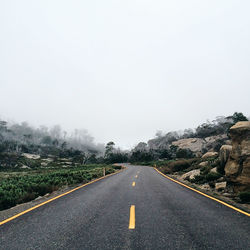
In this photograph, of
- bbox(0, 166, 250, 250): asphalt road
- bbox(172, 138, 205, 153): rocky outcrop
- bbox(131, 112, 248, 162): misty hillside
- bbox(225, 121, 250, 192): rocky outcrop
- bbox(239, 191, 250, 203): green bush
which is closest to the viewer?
bbox(0, 166, 250, 250): asphalt road

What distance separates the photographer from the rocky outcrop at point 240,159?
7.61m

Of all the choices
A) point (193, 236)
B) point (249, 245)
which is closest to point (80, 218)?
point (193, 236)

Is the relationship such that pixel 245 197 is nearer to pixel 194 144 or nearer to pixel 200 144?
pixel 200 144

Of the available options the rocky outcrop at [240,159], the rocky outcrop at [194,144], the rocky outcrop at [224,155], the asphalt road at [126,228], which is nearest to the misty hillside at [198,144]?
the rocky outcrop at [194,144]

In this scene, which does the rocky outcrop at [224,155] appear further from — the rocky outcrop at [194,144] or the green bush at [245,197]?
the rocky outcrop at [194,144]

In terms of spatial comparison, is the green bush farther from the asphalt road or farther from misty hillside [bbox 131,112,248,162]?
misty hillside [bbox 131,112,248,162]

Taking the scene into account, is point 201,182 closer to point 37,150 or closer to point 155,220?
point 155,220

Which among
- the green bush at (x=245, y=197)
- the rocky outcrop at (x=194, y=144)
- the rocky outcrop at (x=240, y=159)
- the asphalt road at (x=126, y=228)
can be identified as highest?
the rocky outcrop at (x=194, y=144)

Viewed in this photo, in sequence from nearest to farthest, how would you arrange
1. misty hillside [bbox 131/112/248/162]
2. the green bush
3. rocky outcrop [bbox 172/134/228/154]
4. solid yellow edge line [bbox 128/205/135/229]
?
solid yellow edge line [bbox 128/205/135/229] → the green bush → misty hillside [bbox 131/112/248/162] → rocky outcrop [bbox 172/134/228/154]

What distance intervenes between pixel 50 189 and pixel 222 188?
992 cm

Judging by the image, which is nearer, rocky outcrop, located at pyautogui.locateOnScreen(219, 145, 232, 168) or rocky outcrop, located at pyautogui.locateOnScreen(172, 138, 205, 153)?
rocky outcrop, located at pyautogui.locateOnScreen(219, 145, 232, 168)

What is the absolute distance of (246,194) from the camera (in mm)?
6402

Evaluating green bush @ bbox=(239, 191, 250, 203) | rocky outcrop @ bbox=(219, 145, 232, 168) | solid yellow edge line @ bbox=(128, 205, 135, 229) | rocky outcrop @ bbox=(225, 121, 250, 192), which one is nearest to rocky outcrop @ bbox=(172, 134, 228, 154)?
rocky outcrop @ bbox=(219, 145, 232, 168)

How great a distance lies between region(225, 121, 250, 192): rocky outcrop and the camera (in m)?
7.61
